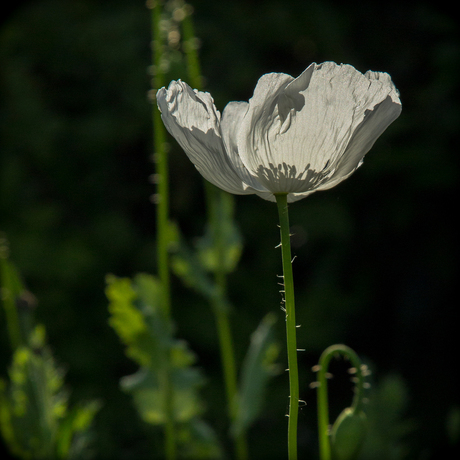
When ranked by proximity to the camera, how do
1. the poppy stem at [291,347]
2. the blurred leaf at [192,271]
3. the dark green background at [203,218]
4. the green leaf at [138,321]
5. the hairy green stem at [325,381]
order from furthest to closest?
the dark green background at [203,218], the blurred leaf at [192,271], the green leaf at [138,321], the hairy green stem at [325,381], the poppy stem at [291,347]

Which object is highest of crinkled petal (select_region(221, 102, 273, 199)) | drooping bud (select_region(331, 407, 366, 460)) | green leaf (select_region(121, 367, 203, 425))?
crinkled petal (select_region(221, 102, 273, 199))

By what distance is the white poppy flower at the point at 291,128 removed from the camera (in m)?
0.36

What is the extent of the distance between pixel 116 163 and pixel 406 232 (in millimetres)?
1241

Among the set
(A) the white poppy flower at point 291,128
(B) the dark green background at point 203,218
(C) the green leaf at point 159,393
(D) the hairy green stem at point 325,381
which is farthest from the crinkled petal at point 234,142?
(B) the dark green background at point 203,218

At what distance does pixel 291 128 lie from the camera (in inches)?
14.9

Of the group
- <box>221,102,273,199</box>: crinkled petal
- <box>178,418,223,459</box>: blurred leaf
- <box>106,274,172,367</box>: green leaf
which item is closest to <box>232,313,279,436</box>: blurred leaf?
<box>178,418,223,459</box>: blurred leaf

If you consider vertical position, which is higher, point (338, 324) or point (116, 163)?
point (116, 163)

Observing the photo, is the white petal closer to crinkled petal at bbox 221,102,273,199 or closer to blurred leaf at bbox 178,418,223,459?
crinkled petal at bbox 221,102,273,199

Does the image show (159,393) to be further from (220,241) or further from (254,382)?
(220,241)

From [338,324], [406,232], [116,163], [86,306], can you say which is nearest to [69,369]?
[86,306]

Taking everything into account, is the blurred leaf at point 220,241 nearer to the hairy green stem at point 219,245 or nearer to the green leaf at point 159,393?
the hairy green stem at point 219,245

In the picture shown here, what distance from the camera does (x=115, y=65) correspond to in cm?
191

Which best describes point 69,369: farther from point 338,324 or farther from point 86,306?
point 338,324

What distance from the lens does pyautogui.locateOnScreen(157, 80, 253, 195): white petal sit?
1.21 ft
